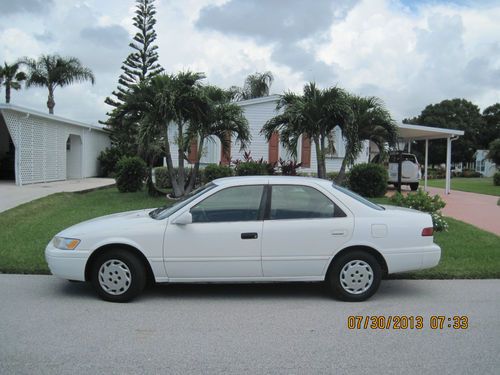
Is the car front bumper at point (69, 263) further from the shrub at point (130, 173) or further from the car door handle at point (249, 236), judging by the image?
the shrub at point (130, 173)

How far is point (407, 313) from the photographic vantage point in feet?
17.3

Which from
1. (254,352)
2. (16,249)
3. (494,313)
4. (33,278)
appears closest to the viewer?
(254,352)

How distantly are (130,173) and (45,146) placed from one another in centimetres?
623

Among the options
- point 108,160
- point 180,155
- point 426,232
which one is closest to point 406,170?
point 180,155

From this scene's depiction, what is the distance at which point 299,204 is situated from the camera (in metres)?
5.73

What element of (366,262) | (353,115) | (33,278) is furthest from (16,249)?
(353,115)

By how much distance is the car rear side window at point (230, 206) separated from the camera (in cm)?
561

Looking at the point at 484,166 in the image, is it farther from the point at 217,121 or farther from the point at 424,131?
the point at 217,121

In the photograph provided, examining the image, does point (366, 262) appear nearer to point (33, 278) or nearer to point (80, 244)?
point (80, 244)

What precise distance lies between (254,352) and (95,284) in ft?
7.56

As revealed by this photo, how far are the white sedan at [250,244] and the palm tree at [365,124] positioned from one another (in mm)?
8034

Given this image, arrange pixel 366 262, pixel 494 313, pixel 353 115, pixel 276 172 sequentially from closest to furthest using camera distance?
1. pixel 494 313
2. pixel 366 262
3. pixel 353 115
4. pixel 276 172

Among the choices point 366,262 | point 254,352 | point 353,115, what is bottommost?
point 254,352

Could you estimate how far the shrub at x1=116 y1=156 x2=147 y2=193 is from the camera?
17.1 m
